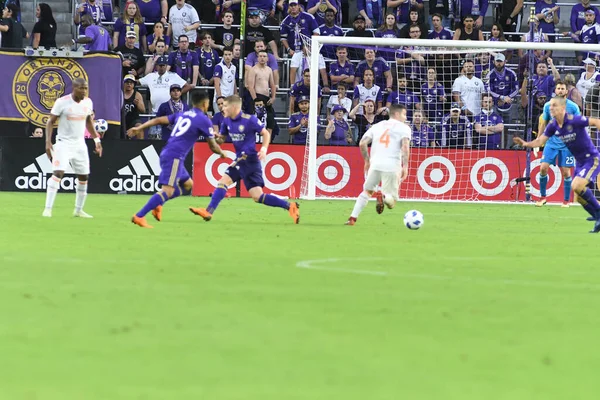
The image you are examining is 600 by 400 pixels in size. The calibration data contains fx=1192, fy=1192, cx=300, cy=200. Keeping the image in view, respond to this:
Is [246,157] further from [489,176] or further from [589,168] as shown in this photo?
[489,176]

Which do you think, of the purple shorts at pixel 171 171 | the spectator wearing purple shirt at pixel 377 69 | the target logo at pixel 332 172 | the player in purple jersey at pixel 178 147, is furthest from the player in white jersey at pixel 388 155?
the spectator wearing purple shirt at pixel 377 69

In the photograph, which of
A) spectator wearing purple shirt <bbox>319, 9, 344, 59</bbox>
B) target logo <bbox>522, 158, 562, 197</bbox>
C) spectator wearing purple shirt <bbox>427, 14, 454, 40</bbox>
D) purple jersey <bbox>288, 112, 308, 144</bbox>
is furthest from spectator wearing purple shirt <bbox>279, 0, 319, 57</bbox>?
target logo <bbox>522, 158, 562, 197</bbox>

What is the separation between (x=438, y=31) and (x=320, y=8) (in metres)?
3.05

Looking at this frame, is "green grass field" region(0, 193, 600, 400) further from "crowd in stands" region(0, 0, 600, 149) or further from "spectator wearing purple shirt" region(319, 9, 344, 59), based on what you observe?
"spectator wearing purple shirt" region(319, 9, 344, 59)

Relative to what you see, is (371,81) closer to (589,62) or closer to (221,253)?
(589,62)

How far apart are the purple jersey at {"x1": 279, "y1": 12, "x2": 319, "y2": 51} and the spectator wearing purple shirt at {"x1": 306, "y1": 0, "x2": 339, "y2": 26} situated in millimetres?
565

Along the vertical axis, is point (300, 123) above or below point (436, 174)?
above

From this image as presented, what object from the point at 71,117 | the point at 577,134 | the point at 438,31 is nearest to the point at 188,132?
the point at 71,117

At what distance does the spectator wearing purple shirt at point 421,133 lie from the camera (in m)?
28.1

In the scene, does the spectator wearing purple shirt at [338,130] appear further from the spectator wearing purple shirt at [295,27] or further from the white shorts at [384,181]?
the white shorts at [384,181]

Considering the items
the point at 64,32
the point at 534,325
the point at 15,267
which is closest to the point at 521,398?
the point at 534,325

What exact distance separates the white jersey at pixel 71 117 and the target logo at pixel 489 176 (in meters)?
12.1

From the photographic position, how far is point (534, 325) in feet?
23.5

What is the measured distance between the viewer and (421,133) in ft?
92.7
